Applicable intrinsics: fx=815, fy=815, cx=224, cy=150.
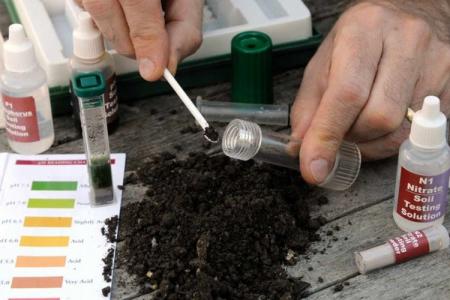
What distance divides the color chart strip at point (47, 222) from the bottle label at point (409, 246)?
1.49 feet

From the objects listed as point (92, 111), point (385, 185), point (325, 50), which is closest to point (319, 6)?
point (325, 50)

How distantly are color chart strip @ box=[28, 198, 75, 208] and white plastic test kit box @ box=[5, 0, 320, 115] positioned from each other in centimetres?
23

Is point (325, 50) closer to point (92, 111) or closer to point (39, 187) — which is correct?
point (92, 111)

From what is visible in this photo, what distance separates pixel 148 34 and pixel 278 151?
25cm

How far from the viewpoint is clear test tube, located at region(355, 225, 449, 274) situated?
3.53ft

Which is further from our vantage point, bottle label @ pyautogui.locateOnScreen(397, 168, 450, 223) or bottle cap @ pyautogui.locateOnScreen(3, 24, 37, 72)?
bottle cap @ pyautogui.locateOnScreen(3, 24, 37, 72)

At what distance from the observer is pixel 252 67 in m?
1.33

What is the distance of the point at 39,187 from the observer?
1219 millimetres

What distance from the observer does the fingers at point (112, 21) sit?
3.69ft

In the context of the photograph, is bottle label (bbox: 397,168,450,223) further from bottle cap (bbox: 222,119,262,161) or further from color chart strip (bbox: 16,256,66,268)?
color chart strip (bbox: 16,256,66,268)

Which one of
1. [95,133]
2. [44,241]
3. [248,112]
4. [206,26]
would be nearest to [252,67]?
[248,112]

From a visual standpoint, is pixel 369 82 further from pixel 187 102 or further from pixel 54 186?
pixel 54 186

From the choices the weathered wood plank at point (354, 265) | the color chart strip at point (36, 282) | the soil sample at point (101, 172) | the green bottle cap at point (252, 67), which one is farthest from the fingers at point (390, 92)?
the color chart strip at point (36, 282)

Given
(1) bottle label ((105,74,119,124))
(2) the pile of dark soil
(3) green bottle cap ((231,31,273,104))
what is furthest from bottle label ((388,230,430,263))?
(1) bottle label ((105,74,119,124))
